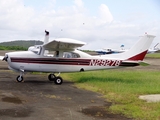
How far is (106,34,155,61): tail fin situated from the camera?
15.6m

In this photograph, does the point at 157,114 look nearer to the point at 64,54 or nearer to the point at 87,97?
the point at 87,97

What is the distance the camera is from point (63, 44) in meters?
13.9

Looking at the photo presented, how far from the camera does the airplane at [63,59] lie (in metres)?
14.1

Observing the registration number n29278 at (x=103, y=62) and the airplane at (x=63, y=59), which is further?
the registration number n29278 at (x=103, y=62)

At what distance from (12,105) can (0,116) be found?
1.41m

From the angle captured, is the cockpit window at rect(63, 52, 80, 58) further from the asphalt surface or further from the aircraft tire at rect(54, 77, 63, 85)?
the asphalt surface

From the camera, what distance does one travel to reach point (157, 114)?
7348 millimetres

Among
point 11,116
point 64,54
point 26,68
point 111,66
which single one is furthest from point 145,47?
point 11,116

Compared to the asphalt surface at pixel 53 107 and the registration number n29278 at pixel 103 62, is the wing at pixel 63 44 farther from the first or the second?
the asphalt surface at pixel 53 107

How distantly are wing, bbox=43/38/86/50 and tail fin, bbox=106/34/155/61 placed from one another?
2.63m

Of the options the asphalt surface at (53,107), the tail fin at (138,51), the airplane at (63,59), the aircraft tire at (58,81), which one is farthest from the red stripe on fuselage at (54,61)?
the asphalt surface at (53,107)

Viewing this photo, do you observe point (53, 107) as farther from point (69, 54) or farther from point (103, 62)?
point (103, 62)

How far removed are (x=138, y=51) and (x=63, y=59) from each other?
4175 mm

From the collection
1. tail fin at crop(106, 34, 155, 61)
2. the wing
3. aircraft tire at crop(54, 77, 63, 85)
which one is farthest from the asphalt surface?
tail fin at crop(106, 34, 155, 61)
